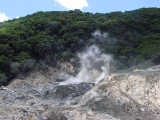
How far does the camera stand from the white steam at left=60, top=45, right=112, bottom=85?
102 ft

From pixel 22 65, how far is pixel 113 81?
16.8m

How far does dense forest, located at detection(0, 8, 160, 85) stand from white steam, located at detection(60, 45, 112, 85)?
1.37 meters

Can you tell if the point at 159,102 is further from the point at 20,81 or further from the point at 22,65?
the point at 22,65

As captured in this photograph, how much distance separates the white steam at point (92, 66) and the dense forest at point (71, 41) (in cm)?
137

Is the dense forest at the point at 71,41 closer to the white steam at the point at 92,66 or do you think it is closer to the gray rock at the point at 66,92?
the white steam at the point at 92,66

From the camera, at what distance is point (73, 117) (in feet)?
41.1

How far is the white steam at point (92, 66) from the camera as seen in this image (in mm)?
31094

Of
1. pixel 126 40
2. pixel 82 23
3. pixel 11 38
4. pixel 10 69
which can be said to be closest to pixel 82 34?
pixel 82 23

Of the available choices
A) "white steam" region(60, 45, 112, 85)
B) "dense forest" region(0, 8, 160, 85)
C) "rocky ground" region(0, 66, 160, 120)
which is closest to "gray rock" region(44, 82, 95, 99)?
"rocky ground" region(0, 66, 160, 120)

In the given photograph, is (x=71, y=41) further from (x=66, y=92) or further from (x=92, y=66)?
(x=66, y=92)

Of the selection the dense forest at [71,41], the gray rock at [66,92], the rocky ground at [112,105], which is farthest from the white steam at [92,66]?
the rocky ground at [112,105]

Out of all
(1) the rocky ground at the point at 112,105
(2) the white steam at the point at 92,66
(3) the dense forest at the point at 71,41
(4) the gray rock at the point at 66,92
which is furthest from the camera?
(2) the white steam at the point at 92,66

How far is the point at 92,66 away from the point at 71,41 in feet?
21.3

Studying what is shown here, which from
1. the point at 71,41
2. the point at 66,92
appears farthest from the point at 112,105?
the point at 71,41
